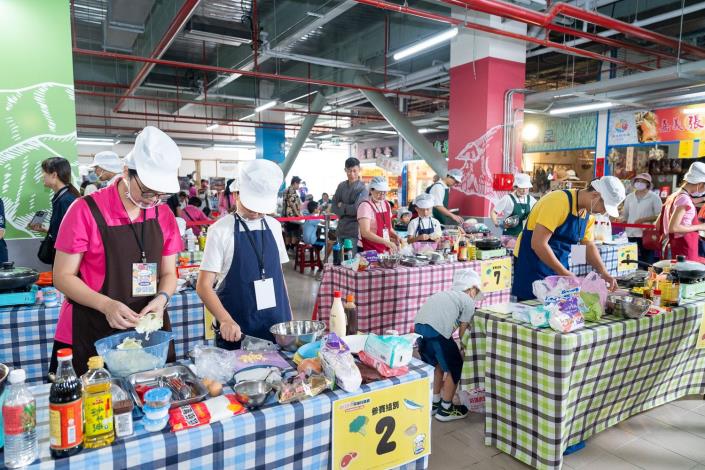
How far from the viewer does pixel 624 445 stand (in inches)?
129

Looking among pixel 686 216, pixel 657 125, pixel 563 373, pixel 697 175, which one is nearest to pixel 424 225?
pixel 686 216

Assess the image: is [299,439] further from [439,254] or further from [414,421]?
[439,254]

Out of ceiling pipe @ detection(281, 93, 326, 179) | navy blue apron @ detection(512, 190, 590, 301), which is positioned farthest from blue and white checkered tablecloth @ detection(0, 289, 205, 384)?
ceiling pipe @ detection(281, 93, 326, 179)

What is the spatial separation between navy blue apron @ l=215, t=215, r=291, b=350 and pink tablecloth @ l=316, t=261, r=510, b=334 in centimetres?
208

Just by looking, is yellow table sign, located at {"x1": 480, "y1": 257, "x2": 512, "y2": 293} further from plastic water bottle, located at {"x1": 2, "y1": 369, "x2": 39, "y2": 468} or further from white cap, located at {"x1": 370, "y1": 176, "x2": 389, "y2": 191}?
plastic water bottle, located at {"x1": 2, "y1": 369, "x2": 39, "y2": 468}

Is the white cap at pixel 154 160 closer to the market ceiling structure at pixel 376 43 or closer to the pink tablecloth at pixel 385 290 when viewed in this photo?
the pink tablecloth at pixel 385 290

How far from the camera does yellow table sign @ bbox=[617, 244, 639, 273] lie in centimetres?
646

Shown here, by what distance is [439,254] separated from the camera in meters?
5.32

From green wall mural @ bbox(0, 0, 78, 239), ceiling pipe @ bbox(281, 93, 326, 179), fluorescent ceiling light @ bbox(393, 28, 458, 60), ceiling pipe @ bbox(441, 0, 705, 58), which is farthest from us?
ceiling pipe @ bbox(281, 93, 326, 179)

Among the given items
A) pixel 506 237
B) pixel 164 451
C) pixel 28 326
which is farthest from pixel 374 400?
pixel 506 237

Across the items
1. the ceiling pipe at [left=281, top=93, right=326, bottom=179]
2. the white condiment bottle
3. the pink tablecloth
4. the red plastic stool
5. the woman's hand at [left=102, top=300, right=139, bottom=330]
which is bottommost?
the red plastic stool

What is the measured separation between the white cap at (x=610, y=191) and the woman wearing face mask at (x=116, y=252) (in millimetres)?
2829

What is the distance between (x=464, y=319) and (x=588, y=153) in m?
12.2

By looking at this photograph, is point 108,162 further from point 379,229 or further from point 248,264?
point 248,264
